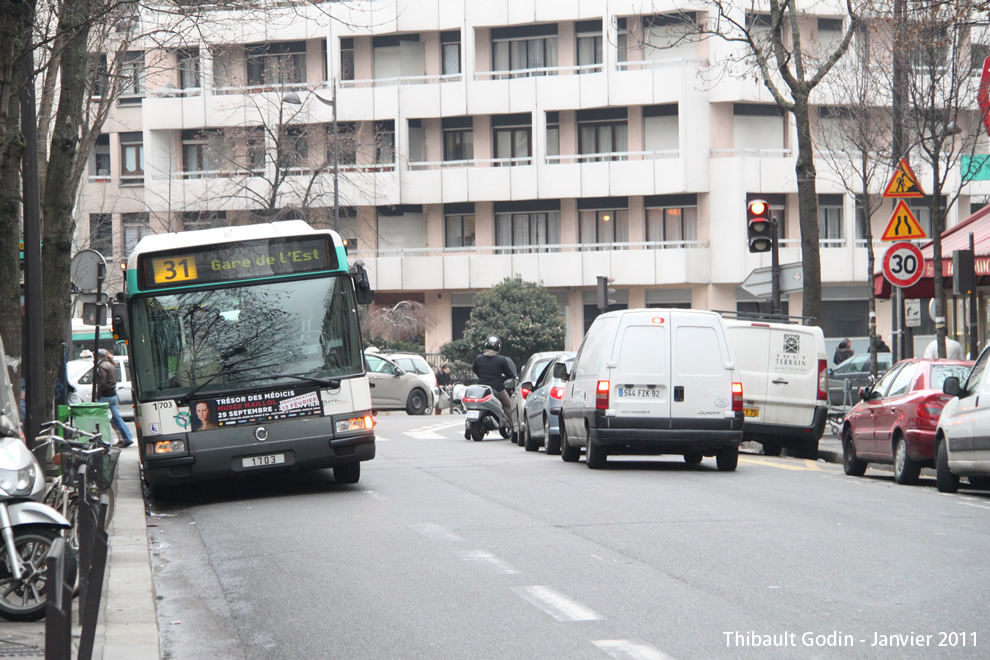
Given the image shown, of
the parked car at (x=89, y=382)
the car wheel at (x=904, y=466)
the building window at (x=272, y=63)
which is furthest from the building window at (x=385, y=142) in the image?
the car wheel at (x=904, y=466)

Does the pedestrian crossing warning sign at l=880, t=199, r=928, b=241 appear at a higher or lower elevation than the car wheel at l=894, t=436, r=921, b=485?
higher

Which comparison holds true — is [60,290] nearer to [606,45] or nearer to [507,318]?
[507,318]

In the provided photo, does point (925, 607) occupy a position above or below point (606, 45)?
below

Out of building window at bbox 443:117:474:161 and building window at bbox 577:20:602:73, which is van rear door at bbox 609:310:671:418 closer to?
building window at bbox 577:20:602:73

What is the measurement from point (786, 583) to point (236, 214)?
4596cm

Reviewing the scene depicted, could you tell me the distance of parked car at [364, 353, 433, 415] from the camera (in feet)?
125

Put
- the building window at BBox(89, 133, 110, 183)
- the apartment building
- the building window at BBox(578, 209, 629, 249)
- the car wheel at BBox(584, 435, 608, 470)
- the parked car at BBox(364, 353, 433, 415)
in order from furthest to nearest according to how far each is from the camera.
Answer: the building window at BBox(89, 133, 110, 183) → the building window at BBox(578, 209, 629, 249) → the apartment building → the parked car at BBox(364, 353, 433, 415) → the car wheel at BBox(584, 435, 608, 470)

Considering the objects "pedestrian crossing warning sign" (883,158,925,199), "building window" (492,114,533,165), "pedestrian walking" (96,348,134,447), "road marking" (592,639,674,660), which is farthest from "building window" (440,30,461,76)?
"road marking" (592,639,674,660)

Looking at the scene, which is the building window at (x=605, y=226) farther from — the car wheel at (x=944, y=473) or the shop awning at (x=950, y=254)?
the car wheel at (x=944, y=473)

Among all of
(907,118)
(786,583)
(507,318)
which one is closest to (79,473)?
(786,583)

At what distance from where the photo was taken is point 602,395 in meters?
16.4

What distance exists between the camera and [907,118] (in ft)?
83.1

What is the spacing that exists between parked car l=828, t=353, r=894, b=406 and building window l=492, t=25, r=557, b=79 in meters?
19.6

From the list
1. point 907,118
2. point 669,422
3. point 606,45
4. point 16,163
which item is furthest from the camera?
point 606,45
